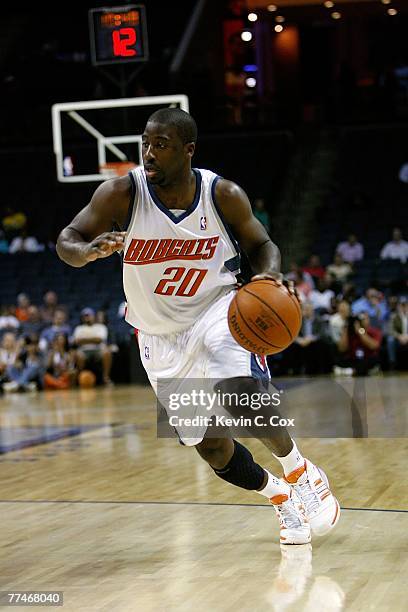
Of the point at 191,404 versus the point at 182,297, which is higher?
the point at 182,297

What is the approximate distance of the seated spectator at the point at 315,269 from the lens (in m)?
16.4

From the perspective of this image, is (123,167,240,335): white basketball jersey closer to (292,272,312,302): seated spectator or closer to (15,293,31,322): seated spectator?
(292,272,312,302): seated spectator

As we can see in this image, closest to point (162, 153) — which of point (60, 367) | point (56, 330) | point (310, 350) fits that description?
point (310, 350)

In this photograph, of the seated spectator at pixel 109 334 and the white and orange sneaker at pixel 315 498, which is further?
the seated spectator at pixel 109 334

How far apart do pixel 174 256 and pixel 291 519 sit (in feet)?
4.19

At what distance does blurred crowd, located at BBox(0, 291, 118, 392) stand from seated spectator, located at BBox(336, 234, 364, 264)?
4.10 meters

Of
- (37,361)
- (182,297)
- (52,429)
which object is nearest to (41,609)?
(182,297)

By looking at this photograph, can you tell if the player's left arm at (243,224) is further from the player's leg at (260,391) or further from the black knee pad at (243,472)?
the black knee pad at (243,472)

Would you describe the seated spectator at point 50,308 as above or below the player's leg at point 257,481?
below

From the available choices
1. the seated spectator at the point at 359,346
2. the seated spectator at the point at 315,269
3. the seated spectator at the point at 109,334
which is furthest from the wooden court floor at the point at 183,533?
the seated spectator at the point at 315,269

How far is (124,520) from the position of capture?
530cm

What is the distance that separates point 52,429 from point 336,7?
15446 mm

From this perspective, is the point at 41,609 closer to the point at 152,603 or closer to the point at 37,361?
the point at 152,603

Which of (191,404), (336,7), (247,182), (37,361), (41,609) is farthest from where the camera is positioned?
(336,7)
